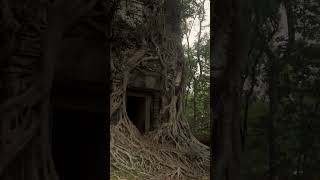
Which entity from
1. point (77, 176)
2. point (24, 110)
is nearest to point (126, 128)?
point (77, 176)

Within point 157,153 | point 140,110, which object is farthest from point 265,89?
point 140,110

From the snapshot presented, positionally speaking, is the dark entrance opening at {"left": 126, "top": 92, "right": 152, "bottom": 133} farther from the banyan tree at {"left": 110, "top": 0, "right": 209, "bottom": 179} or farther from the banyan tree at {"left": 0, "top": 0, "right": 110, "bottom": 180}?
the banyan tree at {"left": 0, "top": 0, "right": 110, "bottom": 180}

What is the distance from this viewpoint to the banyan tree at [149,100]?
8.63 meters

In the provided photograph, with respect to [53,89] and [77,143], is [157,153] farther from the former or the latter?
[53,89]

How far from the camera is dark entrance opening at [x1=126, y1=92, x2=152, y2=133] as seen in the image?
928 centimetres

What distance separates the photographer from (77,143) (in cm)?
380

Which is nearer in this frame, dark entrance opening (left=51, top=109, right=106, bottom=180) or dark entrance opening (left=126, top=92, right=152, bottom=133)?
Answer: dark entrance opening (left=51, top=109, right=106, bottom=180)

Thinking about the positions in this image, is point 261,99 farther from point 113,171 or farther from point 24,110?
point 113,171

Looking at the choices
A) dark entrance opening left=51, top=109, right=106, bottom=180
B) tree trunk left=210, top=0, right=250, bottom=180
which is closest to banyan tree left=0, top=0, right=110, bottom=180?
dark entrance opening left=51, top=109, right=106, bottom=180

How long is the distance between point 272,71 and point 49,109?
1610 mm

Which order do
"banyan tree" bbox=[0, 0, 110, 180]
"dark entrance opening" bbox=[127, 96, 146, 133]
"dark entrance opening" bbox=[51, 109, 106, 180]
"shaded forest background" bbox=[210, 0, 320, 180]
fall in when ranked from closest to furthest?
"shaded forest background" bbox=[210, 0, 320, 180]
"banyan tree" bbox=[0, 0, 110, 180]
"dark entrance opening" bbox=[51, 109, 106, 180]
"dark entrance opening" bbox=[127, 96, 146, 133]

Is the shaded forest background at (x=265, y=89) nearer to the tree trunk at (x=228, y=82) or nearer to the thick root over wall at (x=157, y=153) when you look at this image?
the tree trunk at (x=228, y=82)

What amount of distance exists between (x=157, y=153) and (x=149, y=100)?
41.4 inches

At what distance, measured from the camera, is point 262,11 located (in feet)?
10.6
